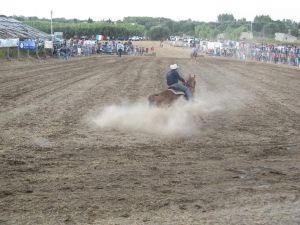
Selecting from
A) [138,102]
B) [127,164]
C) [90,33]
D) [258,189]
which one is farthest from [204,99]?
[90,33]

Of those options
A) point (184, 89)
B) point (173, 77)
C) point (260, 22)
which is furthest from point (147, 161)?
point (260, 22)

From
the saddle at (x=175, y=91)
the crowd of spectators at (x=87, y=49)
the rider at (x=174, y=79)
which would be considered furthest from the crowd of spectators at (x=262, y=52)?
the saddle at (x=175, y=91)

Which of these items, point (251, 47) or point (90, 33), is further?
point (90, 33)

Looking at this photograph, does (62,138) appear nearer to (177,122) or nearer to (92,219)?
(177,122)

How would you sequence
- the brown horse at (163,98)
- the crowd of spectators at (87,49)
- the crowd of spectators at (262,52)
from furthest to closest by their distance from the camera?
the crowd of spectators at (87,49)
the crowd of spectators at (262,52)
the brown horse at (163,98)

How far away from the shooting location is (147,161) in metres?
9.75

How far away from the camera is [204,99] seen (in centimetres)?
1997

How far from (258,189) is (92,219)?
285 centimetres

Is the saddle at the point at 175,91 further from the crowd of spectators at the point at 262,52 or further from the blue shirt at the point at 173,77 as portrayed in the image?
the crowd of spectators at the point at 262,52

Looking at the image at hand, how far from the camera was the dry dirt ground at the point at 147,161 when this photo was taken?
6895 mm

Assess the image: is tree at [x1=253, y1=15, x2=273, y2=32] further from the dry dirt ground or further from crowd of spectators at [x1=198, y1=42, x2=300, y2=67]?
the dry dirt ground

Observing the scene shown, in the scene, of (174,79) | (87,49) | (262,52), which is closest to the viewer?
(174,79)

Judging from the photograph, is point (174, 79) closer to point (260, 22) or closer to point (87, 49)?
point (87, 49)

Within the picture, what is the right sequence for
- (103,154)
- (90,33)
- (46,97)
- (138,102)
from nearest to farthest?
(103,154), (138,102), (46,97), (90,33)
